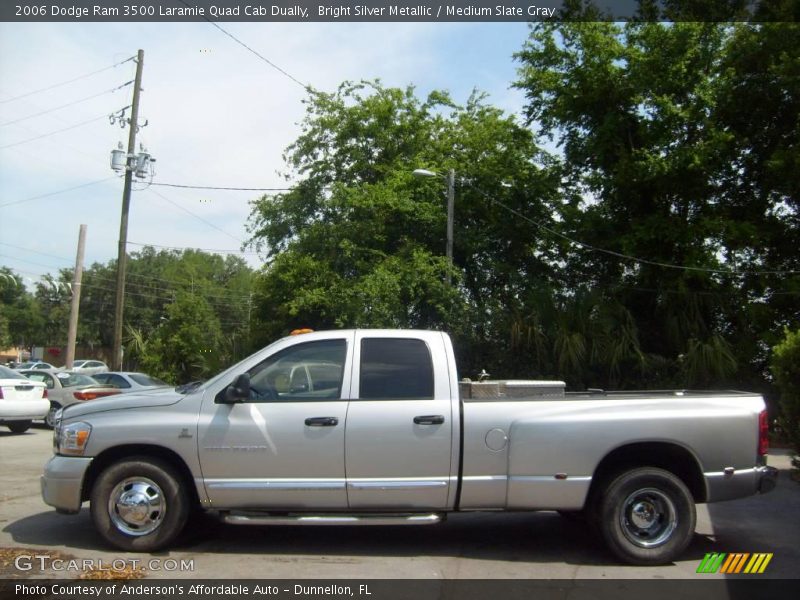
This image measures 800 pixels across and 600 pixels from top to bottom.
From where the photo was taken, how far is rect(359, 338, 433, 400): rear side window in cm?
656

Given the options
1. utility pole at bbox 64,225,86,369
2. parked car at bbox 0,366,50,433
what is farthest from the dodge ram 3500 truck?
utility pole at bbox 64,225,86,369

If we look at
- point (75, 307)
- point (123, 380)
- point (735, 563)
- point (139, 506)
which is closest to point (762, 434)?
point (735, 563)

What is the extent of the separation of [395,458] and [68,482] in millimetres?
2721

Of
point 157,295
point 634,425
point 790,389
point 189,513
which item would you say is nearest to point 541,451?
point 634,425

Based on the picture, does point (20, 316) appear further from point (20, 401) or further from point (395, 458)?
point (395, 458)

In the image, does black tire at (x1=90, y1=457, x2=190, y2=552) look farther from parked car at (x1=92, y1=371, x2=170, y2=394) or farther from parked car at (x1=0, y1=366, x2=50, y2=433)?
parked car at (x1=92, y1=371, x2=170, y2=394)

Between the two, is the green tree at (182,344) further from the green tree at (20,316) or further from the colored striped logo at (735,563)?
the green tree at (20,316)

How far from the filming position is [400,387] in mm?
6590

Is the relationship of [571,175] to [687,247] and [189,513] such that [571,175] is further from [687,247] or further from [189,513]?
[189,513]

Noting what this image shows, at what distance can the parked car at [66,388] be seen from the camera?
1742cm

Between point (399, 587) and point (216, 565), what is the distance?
1.51 meters

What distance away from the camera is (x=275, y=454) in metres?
6.36

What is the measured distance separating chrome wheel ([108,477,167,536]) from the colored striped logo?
4.43 meters

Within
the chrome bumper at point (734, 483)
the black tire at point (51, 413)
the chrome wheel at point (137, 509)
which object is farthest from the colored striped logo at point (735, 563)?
the black tire at point (51, 413)
